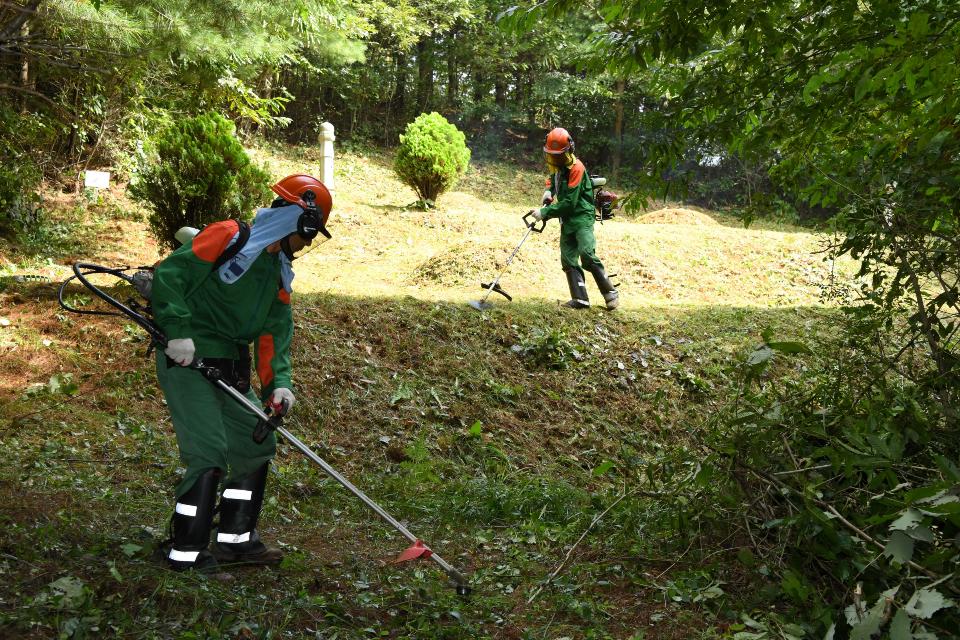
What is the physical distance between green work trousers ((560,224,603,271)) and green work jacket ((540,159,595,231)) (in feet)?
0.17

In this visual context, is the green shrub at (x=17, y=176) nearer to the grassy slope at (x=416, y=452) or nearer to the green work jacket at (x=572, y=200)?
the grassy slope at (x=416, y=452)

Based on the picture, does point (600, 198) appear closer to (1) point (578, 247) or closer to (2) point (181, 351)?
(1) point (578, 247)

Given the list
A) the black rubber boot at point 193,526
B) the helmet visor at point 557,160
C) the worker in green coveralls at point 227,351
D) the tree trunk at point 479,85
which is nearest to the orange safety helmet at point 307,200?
the worker in green coveralls at point 227,351

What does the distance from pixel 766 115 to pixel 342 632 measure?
155 inches

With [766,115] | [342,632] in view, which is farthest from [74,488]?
[766,115]

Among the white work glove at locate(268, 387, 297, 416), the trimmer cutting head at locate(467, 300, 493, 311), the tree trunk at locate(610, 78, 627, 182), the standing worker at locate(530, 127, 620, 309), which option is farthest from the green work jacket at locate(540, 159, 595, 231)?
the tree trunk at locate(610, 78, 627, 182)

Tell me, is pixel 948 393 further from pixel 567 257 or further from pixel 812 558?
pixel 567 257

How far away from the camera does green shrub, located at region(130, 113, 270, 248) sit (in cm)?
837

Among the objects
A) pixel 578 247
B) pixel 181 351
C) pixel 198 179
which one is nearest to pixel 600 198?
pixel 578 247

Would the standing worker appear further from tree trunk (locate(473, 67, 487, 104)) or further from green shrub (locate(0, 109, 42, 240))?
tree trunk (locate(473, 67, 487, 104))

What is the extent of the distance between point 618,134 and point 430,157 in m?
11.6

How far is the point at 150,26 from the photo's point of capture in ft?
24.7

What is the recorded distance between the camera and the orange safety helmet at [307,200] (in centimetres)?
385

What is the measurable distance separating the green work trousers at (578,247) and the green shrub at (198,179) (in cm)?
375
